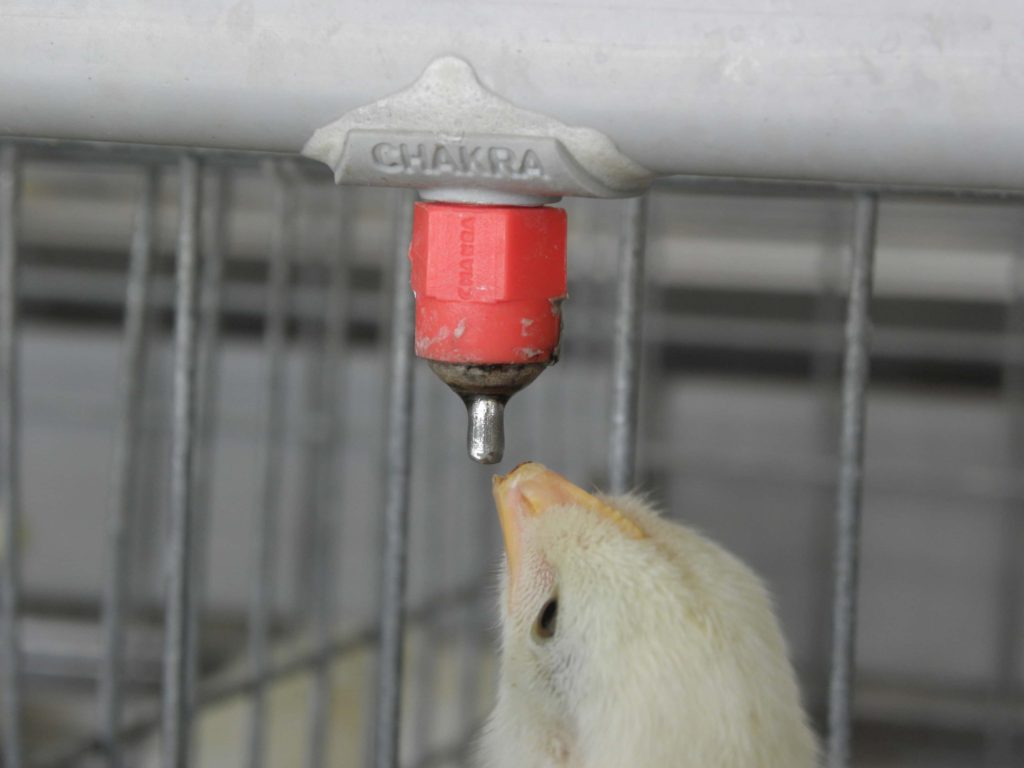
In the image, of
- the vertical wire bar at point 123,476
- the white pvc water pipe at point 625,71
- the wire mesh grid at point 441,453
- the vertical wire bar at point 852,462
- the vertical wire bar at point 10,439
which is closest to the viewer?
the white pvc water pipe at point 625,71

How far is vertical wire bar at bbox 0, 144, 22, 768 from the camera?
1.08 m

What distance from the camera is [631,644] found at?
2.02 feet

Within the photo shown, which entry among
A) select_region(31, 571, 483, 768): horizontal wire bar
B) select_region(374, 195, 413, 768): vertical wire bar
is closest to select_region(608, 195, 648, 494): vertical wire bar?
select_region(374, 195, 413, 768): vertical wire bar

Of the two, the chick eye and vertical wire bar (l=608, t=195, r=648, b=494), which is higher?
vertical wire bar (l=608, t=195, r=648, b=494)

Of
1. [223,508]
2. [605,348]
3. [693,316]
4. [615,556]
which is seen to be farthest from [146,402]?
[615,556]

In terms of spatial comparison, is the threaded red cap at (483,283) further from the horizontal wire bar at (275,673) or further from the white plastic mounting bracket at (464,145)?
the horizontal wire bar at (275,673)

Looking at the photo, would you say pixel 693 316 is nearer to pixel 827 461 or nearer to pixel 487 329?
pixel 827 461

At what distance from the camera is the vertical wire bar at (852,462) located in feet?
2.45

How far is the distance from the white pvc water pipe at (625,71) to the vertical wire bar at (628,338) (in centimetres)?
30

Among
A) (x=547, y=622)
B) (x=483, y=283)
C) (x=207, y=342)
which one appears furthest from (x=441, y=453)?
(x=483, y=283)

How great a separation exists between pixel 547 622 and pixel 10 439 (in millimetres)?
643

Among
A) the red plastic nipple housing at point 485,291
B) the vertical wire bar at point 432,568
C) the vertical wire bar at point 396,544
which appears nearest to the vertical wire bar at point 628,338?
the vertical wire bar at point 396,544

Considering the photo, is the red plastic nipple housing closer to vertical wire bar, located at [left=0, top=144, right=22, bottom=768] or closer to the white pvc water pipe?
the white pvc water pipe

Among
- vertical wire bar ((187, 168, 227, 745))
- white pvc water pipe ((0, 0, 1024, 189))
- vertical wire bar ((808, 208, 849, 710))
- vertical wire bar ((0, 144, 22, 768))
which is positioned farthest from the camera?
vertical wire bar ((808, 208, 849, 710))
